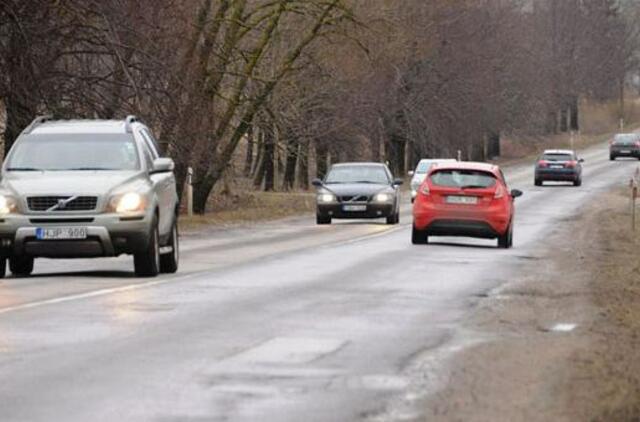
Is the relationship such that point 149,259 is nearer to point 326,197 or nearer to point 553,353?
point 553,353

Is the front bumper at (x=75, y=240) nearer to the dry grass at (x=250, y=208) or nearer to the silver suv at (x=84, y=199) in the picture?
the silver suv at (x=84, y=199)

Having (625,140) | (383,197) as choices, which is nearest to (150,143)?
(383,197)

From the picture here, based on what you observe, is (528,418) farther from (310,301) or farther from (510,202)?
(510,202)

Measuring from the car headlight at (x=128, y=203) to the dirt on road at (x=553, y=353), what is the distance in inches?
166

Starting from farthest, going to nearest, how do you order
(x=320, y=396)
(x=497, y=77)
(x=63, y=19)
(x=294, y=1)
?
(x=497, y=77) < (x=294, y=1) < (x=63, y=19) < (x=320, y=396)

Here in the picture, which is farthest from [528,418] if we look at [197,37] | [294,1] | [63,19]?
[294,1]

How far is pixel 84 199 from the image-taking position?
19641mm

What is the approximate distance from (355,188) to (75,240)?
22288 mm

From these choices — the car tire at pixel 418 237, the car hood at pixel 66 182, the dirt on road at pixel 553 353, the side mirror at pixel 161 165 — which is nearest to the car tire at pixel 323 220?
the car tire at pixel 418 237

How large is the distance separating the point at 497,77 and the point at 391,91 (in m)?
14.3

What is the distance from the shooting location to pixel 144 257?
1989cm

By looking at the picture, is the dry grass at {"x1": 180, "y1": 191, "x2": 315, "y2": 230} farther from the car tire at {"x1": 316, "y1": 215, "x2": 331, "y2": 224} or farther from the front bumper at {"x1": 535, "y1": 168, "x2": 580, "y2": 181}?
the front bumper at {"x1": 535, "y1": 168, "x2": 580, "y2": 181}

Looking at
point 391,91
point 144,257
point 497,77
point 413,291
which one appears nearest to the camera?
point 413,291

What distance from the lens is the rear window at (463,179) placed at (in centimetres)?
3073
